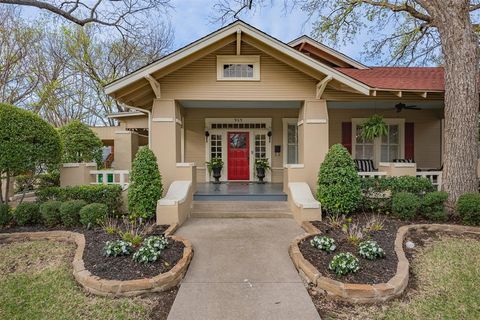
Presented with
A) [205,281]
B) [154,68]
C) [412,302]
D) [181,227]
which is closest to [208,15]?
[154,68]

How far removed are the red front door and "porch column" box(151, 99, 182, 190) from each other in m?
3.35

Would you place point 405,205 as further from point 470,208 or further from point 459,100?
point 459,100

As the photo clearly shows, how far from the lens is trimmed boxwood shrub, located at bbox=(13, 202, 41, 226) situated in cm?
588

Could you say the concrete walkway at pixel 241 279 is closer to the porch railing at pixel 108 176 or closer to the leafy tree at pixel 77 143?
the porch railing at pixel 108 176

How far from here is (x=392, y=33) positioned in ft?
35.4

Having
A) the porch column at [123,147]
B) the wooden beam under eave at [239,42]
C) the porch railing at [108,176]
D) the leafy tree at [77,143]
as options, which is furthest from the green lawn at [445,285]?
the porch column at [123,147]

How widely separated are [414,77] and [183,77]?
748cm

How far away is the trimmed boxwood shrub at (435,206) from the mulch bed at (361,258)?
99cm

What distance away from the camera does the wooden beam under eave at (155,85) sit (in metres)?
6.73

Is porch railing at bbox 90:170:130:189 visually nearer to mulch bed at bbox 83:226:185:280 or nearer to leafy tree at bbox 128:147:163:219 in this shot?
leafy tree at bbox 128:147:163:219

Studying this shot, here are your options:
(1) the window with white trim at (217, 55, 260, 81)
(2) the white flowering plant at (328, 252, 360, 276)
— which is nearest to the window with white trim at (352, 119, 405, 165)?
(1) the window with white trim at (217, 55, 260, 81)

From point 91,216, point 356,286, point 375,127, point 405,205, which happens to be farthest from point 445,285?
point 91,216

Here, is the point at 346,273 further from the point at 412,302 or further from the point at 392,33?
the point at 392,33

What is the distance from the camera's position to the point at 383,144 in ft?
33.4
